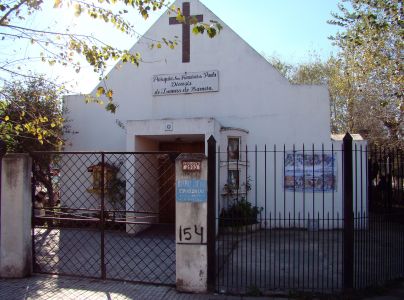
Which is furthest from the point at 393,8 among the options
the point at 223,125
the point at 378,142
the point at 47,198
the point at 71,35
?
the point at 47,198

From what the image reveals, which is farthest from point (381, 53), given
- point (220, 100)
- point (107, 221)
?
point (107, 221)

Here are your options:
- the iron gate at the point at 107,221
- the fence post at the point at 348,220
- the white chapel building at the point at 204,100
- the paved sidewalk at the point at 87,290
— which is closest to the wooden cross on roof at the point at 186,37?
the white chapel building at the point at 204,100

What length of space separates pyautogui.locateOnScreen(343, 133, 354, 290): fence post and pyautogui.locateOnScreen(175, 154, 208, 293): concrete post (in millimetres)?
2153

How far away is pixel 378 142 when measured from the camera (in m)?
16.9

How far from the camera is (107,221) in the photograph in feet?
24.8

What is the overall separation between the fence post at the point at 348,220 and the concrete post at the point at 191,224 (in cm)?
215

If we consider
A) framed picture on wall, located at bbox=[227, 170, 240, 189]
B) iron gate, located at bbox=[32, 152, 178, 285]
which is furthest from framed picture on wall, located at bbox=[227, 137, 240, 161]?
iron gate, located at bbox=[32, 152, 178, 285]

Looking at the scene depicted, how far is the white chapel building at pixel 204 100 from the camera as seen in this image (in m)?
11.6

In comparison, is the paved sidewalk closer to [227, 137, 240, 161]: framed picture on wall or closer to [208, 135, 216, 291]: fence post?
[208, 135, 216, 291]: fence post

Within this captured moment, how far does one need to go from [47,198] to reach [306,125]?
9056 millimetres

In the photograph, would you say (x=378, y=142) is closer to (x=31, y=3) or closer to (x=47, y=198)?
(x=47, y=198)

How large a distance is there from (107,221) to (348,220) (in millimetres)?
4439

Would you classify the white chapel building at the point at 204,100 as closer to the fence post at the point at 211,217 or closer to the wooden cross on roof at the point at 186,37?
the wooden cross on roof at the point at 186,37

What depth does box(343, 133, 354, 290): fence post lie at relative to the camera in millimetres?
5871
